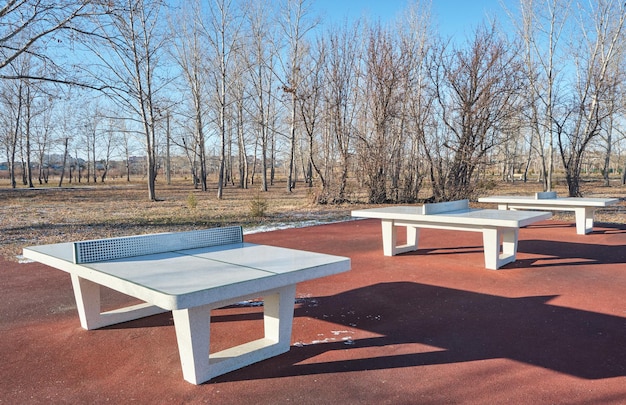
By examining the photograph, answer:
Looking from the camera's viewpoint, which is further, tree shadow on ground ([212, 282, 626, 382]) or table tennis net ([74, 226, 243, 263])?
table tennis net ([74, 226, 243, 263])

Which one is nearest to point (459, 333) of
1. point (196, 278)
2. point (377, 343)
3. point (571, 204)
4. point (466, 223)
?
point (377, 343)

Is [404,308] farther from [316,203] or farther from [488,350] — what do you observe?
[316,203]

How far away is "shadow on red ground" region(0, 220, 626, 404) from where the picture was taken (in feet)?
9.93

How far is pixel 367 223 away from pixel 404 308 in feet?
24.9

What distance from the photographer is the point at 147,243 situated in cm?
430

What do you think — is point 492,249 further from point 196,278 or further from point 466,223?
point 196,278

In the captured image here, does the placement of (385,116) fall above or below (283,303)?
above

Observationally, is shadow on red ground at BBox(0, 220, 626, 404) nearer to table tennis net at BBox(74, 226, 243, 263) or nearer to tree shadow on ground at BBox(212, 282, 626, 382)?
tree shadow on ground at BBox(212, 282, 626, 382)

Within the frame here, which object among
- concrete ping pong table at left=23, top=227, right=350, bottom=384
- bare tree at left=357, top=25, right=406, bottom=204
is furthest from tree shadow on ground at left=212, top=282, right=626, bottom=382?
bare tree at left=357, top=25, right=406, bottom=204

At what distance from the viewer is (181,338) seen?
312cm

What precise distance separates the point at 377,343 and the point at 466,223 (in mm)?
3429

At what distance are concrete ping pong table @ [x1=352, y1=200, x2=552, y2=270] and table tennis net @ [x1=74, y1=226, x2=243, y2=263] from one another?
3.26 m

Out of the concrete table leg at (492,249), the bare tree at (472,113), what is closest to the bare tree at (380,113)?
the bare tree at (472,113)

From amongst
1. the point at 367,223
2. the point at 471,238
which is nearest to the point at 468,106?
the point at 367,223
